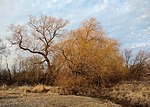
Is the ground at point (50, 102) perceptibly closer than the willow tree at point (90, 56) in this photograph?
Yes

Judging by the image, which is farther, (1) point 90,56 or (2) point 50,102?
(1) point 90,56

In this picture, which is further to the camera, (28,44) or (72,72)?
(28,44)

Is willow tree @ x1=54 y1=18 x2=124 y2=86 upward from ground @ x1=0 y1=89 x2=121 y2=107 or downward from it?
upward

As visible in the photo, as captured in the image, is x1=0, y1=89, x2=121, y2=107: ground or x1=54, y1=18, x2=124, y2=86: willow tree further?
x1=54, y1=18, x2=124, y2=86: willow tree

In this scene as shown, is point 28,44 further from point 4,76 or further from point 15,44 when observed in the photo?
point 4,76

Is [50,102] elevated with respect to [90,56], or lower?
lower

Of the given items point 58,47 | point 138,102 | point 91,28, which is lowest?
point 138,102

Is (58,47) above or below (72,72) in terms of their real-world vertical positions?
above

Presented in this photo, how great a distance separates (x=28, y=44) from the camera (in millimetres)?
53562

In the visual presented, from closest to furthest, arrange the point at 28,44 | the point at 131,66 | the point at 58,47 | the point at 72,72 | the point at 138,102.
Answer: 1. the point at 138,102
2. the point at 72,72
3. the point at 58,47
4. the point at 28,44
5. the point at 131,66

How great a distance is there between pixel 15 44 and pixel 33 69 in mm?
6871

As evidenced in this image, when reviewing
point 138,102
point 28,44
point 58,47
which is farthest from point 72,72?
point 28,44

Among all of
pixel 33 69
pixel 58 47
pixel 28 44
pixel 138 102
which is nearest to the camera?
pixel 138 102

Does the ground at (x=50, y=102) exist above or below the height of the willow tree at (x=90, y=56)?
below
